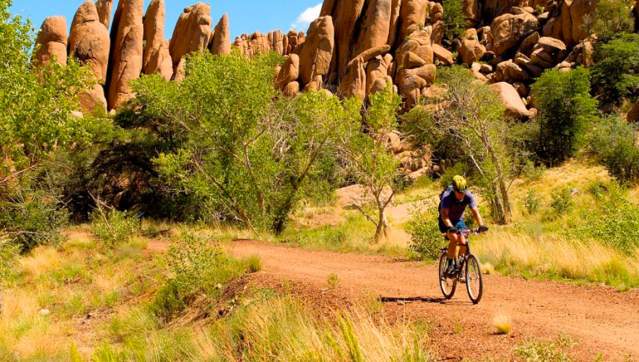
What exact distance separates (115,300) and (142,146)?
2169cm

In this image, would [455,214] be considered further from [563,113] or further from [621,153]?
[563,113]

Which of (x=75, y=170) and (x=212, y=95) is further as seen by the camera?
(x=75, y=170)

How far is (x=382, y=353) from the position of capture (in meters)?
4.90

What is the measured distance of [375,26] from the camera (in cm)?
5812

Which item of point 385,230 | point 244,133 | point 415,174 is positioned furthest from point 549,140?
point 244,133

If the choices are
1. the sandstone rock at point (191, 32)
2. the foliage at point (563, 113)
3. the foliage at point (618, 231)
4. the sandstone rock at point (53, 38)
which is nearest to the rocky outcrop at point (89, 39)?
the sandstone rock at point (53, 38)

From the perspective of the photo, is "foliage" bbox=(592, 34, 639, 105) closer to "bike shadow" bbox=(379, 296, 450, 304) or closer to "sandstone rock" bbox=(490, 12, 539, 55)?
"sandstone rock" bbox=(490, 12, 539, 55)

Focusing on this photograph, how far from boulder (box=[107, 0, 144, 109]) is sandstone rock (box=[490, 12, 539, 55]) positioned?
3940 cm

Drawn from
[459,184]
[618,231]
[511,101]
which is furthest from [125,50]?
[459,184]

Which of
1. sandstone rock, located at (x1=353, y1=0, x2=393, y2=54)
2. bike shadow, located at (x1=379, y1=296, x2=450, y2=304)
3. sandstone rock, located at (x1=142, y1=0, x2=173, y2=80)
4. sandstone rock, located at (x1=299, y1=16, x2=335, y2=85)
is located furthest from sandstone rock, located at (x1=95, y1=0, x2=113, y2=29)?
bike shadow, located at (x1=379, y1=296, x2=450, y2=304)

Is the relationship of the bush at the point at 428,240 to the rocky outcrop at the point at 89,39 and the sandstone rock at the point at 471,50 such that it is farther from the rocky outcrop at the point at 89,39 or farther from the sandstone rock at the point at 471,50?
the sandstone rock at the point at 471,50

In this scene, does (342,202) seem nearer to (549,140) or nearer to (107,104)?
(549,140)

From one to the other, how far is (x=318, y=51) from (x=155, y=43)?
18.5 metres

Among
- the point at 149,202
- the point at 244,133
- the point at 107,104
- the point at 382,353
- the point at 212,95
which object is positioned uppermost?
the point at 107,104
